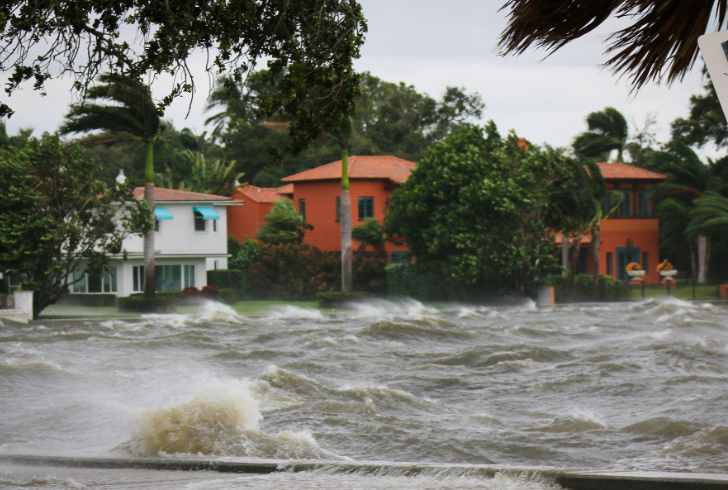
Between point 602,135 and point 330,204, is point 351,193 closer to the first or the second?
point 330,204

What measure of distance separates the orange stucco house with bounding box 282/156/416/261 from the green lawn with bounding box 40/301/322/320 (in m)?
6.34

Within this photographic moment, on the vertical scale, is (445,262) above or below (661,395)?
above

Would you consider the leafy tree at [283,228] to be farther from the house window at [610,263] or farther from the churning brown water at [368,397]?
the churning brown water at [368,397]

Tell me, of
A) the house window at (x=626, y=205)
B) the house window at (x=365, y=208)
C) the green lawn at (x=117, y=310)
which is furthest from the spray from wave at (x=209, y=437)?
the house window at (x=626, y=205)

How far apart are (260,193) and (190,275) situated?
1200 cm

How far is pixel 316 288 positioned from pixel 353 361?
23.4 metres

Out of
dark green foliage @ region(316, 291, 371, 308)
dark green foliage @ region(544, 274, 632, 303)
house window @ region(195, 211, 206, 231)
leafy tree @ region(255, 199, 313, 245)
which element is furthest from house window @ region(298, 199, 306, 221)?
dark green foliage @ region(544, 274, 632, 303)

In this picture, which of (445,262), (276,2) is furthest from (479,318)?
(276,2)

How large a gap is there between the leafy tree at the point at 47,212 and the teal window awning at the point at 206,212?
1332 cm

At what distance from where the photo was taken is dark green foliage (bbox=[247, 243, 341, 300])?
140ft

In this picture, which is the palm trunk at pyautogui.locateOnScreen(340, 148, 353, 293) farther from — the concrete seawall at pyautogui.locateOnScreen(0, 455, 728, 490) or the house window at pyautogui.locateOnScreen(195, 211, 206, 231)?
the concrete seawall at pyautogui.locateOnScreen(0, 455, 728, 490)

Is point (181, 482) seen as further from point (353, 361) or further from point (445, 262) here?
point (445, 262)

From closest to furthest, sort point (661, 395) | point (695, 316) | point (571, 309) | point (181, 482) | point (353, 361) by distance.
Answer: point (181, 482)
point (661, 395)
point (353, 361)
point (695, 316)
point (571, 309)

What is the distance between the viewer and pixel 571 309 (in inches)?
1380
